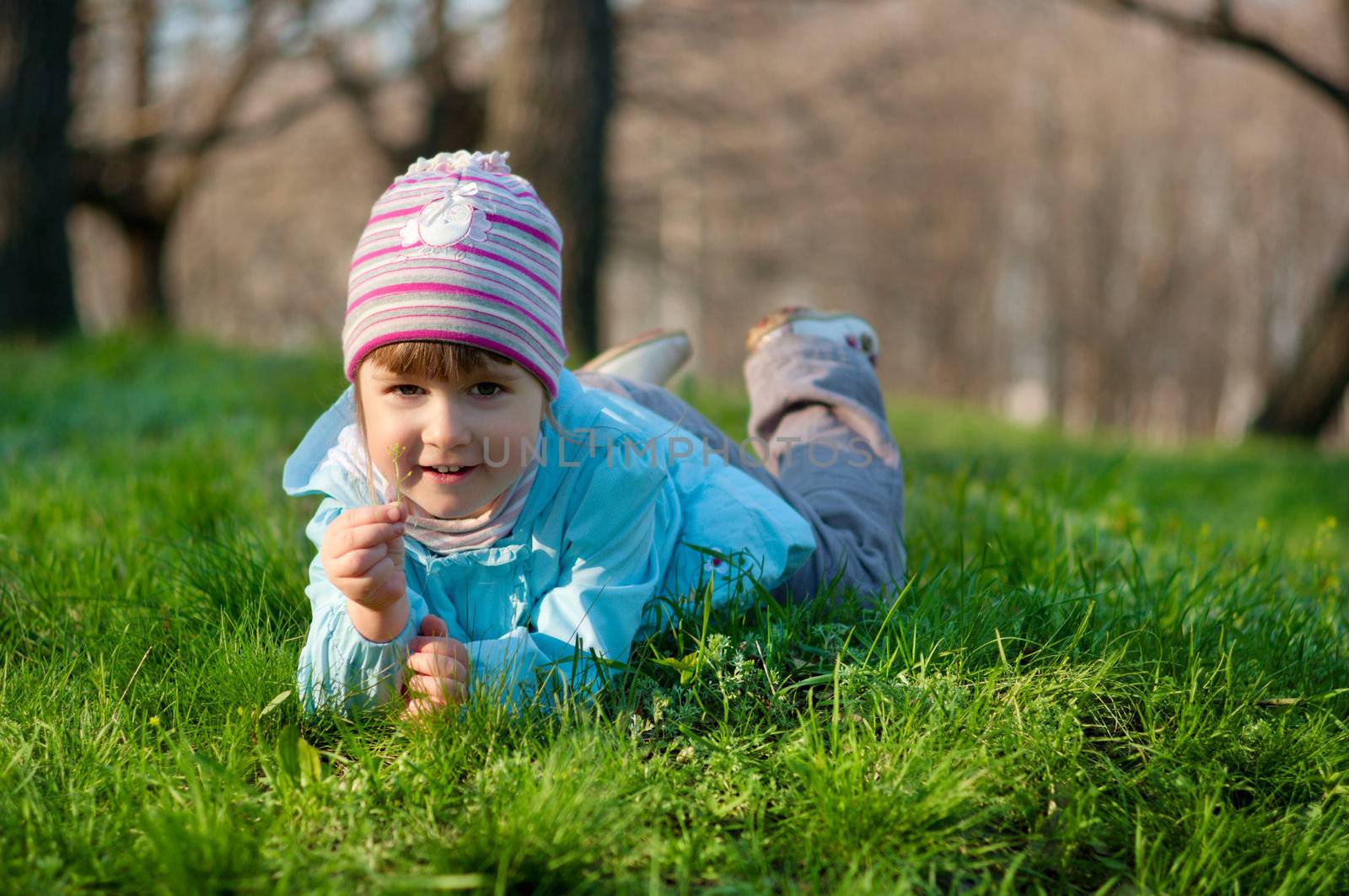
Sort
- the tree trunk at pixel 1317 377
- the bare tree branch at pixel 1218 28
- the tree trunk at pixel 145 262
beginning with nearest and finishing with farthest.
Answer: the bare tree branch at pixel 1218 28, the tree trunk at pixel 1317 377, the tree trunk at pixel 145 262

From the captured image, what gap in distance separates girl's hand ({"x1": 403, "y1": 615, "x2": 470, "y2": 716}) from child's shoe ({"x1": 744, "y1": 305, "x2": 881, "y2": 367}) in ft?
4.91

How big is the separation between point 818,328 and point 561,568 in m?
1.33

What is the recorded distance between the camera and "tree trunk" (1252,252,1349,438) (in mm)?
9766

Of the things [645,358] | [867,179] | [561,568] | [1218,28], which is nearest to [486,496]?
[561,568]

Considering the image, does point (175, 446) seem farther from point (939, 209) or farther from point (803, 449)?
point (939, 209)

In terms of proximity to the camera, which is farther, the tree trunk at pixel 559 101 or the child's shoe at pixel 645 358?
the tree trunk at pixel 559 101

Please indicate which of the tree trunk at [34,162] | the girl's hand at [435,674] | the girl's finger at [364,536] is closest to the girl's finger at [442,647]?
the girl's hand at [435,674]

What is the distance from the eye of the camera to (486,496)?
201cm

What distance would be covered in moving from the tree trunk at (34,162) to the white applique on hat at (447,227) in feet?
19.7

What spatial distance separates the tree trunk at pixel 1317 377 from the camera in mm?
9766

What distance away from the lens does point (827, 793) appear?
5.36 feet

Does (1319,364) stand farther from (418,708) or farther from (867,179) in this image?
(867,179)

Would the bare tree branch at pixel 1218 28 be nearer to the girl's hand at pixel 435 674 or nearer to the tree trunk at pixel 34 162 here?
the tree trunk at pixel 34 162

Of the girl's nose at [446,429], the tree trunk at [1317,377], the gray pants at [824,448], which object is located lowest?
the tree trunk at [1317,377]
